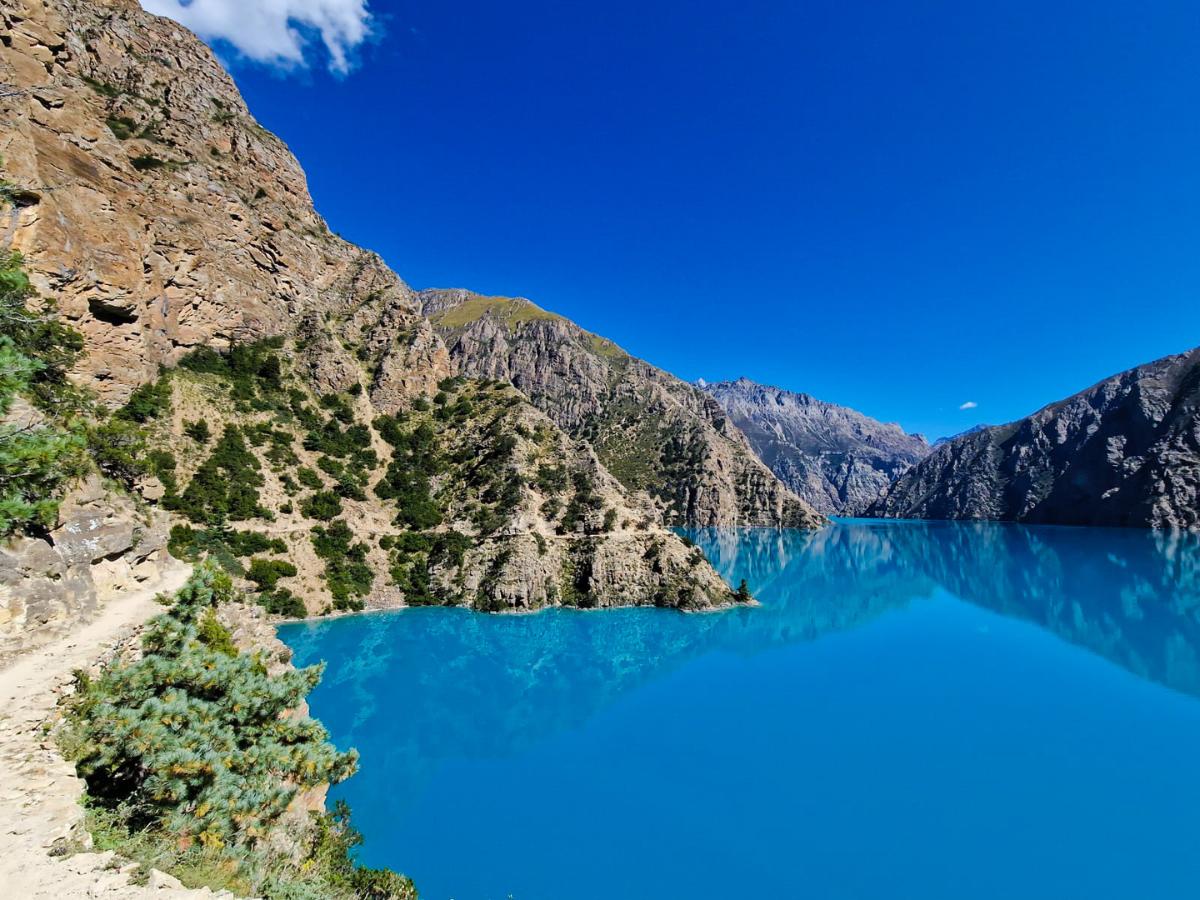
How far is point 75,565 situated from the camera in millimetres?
16469

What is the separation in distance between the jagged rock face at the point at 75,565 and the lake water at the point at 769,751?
11503 millimetres

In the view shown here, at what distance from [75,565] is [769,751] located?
91.0ft

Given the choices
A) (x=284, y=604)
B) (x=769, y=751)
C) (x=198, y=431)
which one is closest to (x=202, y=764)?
(x=769, y=751)

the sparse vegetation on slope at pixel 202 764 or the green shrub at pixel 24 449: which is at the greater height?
the green shrub at pixel 24 449

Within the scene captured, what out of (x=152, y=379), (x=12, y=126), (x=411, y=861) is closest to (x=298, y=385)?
(x=152, y=379)

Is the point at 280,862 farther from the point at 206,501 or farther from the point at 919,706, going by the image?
the point at 206,501

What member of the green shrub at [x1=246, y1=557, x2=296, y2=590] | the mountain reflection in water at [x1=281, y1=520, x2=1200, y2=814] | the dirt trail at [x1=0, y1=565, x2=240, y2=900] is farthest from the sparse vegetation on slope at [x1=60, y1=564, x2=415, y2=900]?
the green shrub at [x1=246, y1=557, x2=296, y2=590]

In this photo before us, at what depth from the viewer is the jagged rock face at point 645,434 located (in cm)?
15825

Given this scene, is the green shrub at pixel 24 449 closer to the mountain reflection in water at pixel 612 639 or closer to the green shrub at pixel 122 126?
the mountain reflection in water at pixel 612 639

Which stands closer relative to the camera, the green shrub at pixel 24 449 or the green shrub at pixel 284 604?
the green shrub at pixel 24 449

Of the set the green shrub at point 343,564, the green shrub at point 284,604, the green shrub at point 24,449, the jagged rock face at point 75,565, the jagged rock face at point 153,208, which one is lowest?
the green shrub at point 284,604

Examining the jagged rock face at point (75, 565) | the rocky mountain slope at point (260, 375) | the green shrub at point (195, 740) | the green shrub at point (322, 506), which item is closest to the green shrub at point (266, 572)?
the rocky mountain slope at point (260, 375)

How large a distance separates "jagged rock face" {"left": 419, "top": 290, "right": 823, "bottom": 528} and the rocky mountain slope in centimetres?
7218

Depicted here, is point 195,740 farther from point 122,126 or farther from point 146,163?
point 122,126
